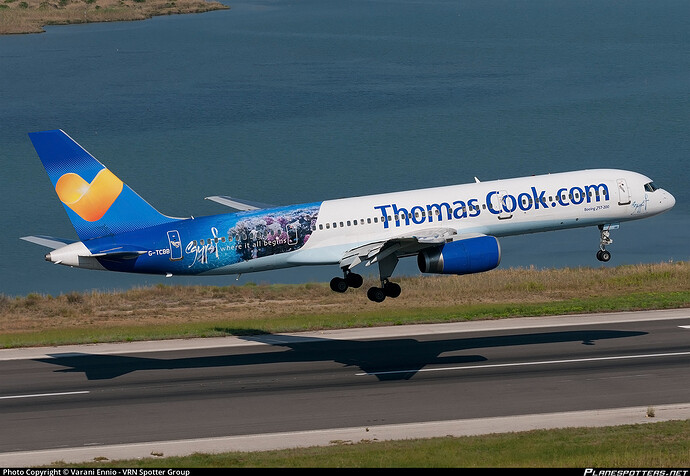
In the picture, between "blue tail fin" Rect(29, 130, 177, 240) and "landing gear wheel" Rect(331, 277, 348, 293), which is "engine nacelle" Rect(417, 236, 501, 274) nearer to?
"landing gear wheel" Rect(331, 277, 348, 293)

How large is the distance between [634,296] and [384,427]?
3498 cm

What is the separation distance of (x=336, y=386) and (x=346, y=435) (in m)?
7.45

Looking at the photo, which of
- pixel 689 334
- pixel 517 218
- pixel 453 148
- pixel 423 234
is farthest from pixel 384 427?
pixel 453 148

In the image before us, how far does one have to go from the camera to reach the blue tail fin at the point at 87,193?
54.8 meters

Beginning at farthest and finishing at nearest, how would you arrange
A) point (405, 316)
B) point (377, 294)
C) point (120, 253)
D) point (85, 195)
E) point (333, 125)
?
point (333, 125) → point (405, 316) → point (377, 294) → point (85, 195) → point (120, 253)

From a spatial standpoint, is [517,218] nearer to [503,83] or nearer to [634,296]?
[634,296]

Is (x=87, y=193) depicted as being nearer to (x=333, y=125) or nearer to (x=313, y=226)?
(x=313, y=226)

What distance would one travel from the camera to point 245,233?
56.7 meters

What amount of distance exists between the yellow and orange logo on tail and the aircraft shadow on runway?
311 inches

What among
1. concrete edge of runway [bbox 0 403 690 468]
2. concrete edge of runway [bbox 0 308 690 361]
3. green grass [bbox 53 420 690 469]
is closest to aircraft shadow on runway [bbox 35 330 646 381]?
concrete edge of runway [bbox 0 308 690 361]

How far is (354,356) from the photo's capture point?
57.4 m

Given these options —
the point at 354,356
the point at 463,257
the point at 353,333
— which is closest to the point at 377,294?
the point at 354,356

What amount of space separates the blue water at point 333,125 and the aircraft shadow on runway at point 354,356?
3645 cm

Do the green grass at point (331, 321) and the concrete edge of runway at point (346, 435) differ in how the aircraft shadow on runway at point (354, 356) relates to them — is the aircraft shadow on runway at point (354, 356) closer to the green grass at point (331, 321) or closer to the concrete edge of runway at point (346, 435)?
the green grass at point (331, 321)
